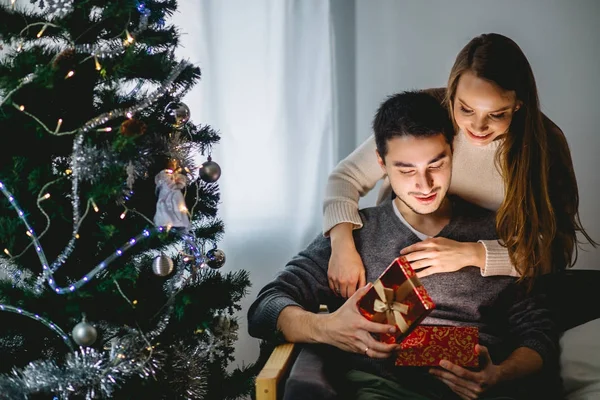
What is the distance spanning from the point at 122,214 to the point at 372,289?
572mm

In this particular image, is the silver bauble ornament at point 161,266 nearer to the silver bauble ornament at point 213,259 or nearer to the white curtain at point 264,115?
the silver bauble ornament at point 213,259

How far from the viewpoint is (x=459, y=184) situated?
5.58 ft

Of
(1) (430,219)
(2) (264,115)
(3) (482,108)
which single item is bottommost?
(1) (430,219)

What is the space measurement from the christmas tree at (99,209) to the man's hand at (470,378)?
53 cm

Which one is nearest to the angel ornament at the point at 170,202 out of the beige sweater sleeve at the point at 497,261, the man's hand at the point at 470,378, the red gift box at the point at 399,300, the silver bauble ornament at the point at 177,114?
the silver bauble ornament at the point at 177,114

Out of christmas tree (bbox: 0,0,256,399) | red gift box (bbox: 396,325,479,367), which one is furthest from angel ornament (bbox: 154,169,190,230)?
red gift box (bbox: 396,325,479,367)

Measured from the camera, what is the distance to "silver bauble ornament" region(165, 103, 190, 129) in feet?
4.39

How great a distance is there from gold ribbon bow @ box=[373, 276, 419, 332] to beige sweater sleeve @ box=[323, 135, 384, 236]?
0.33 meters

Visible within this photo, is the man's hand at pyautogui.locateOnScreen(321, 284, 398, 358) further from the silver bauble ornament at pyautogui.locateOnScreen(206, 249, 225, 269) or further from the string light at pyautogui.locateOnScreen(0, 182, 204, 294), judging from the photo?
the string light at pyautogui.locateOnScreen(0, 182, 204, 294)

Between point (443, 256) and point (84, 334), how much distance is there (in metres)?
0.87

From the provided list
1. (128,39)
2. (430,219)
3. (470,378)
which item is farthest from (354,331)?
(128,39)

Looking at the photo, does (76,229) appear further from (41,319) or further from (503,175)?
(503,175)

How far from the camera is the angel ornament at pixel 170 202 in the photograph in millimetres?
1307

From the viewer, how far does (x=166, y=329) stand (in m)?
1.40
